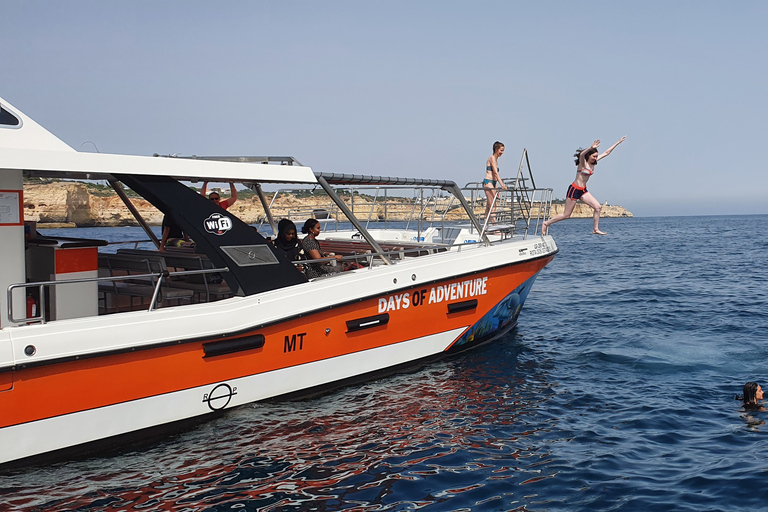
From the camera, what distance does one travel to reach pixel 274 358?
680 centimetres

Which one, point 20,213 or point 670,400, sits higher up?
point 20,213

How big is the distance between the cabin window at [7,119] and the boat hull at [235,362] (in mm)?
1883

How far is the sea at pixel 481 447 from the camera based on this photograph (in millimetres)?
5133

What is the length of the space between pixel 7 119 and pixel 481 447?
17.7 ft

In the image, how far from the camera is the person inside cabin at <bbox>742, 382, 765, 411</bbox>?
7.12m

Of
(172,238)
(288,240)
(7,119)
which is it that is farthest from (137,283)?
(7,119)

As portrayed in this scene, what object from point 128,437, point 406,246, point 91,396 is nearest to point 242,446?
point 128,437

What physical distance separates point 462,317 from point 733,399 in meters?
3.44

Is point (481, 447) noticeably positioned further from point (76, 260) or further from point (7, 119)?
point (7, 119)

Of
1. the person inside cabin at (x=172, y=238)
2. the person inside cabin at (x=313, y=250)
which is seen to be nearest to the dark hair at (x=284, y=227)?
the person inside cabin at (x=313, y=250)

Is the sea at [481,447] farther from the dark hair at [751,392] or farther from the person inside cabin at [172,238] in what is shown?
the person inside cabin at [172,238]

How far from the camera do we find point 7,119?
5.71 m

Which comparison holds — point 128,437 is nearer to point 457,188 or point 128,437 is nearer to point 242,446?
point 242,446

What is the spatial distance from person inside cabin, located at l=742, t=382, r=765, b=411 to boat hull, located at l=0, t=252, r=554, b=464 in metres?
3.43
